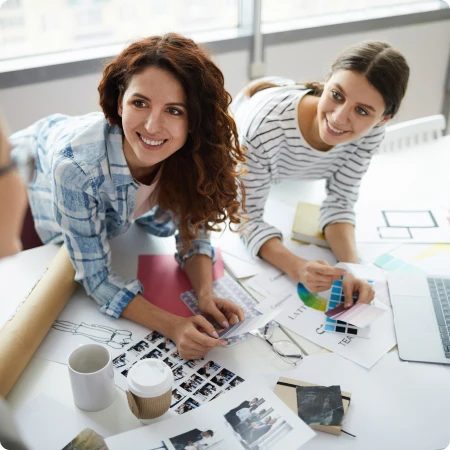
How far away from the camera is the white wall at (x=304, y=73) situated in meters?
2.19

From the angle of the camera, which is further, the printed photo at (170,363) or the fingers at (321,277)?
the fingers at (321,277)

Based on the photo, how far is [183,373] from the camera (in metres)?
1.11

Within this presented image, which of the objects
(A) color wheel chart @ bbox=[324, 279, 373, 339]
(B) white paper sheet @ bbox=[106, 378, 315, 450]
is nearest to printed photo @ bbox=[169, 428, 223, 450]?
(B) white paper sheet @ bbox=[106, 378, 315, 450]

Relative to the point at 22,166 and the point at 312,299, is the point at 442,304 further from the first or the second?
the point at 22,166

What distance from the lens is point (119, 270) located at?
1403mm

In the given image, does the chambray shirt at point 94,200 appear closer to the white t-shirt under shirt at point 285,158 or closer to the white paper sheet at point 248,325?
the white paper sheet at point 248,325

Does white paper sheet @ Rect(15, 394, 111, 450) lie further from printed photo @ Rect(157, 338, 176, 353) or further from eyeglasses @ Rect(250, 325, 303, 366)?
eyeglasses @ Rect(250, 325, 303, 366)

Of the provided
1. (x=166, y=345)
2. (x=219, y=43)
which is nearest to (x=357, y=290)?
(x=166, y=345)

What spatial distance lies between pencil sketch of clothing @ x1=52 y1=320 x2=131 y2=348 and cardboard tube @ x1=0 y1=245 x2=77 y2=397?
31mm

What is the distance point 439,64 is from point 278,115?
2073 millimetres

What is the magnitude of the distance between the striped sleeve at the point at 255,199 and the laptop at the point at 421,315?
365mm

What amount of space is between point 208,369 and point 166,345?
118mm

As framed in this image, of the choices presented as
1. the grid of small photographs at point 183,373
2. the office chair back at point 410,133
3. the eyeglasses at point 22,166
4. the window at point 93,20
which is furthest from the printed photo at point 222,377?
the window at point 93,20

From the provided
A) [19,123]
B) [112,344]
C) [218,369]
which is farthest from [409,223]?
[19,123]
